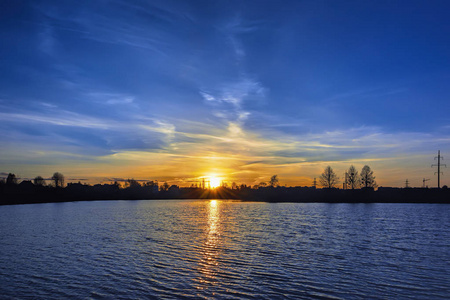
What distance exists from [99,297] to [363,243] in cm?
3506

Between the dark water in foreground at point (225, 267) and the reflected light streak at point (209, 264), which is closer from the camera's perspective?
the dark water in foreground at point (225, 267)

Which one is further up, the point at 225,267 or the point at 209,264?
the point at 225,267

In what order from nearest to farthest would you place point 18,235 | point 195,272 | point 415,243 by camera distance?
1. point 195,272
2. point 415,243
3. point 18,235

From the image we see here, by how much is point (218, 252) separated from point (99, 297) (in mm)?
16946

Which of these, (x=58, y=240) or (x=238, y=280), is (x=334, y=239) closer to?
(x=238, y=280)

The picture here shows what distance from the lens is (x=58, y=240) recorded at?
143 ft

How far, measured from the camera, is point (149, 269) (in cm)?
2747

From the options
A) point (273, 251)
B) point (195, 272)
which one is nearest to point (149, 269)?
point (195, 272)

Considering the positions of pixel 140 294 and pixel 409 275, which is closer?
pixel 140 294

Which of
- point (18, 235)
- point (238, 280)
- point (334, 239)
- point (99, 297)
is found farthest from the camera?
point (18, 235)

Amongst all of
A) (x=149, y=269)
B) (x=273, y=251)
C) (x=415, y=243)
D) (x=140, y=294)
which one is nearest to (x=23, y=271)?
(x=149, y=269)

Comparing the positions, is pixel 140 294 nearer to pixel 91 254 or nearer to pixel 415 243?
pixel 91 254

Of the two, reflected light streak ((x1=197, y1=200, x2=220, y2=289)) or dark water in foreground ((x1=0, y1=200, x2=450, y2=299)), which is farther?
reflected light streak ((x1=197, y1=200, x2=220, y2=289))

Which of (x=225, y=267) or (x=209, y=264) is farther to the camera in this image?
(x=209, y=264)
